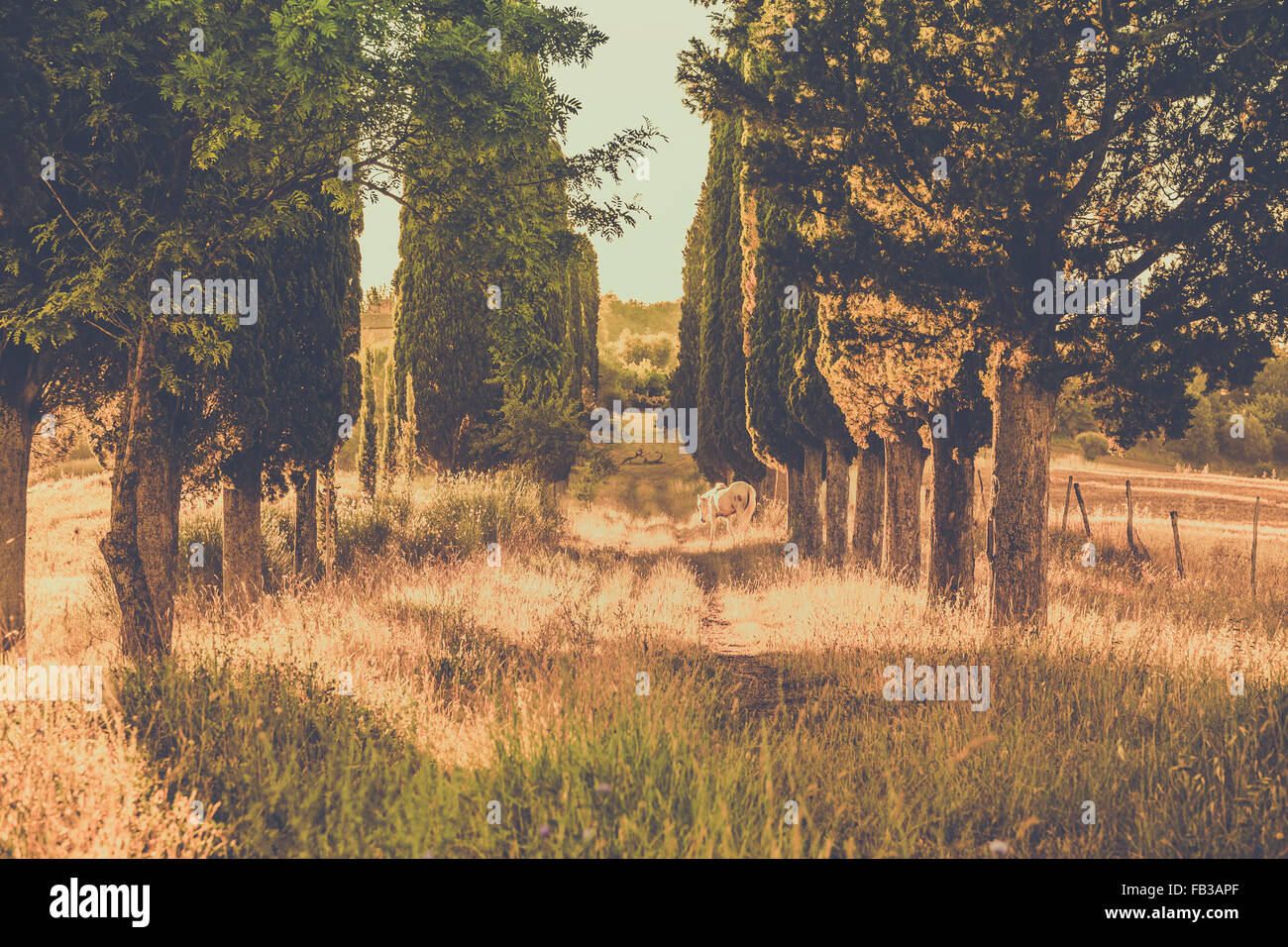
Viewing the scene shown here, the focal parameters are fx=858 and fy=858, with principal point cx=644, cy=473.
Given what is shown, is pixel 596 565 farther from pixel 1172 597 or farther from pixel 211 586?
pixel 1172 597

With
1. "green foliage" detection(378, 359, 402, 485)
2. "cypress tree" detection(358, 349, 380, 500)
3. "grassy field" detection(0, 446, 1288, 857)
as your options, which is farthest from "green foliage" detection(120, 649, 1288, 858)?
"green foliage" detection(378, 359, 402, 485)

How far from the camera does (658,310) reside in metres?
116

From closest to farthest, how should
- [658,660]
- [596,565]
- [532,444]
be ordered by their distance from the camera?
[658,660]
[596,565]
[532,444]

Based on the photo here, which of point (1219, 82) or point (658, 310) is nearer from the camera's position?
point (1219, 82)

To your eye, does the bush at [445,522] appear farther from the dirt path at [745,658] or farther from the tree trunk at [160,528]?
the tree trunk at [160,528]

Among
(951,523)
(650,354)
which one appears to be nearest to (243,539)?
(951,523)

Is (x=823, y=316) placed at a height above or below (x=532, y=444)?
above

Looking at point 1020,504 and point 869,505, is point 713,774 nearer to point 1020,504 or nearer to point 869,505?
point 1020,504

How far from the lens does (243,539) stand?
12492 millimetres

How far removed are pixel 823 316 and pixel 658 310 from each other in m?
103

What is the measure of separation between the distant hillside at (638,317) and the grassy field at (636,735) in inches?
3745

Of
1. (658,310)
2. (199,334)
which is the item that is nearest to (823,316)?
(199,334)

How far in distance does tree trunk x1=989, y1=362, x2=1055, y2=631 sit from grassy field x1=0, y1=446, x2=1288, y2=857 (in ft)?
2.31

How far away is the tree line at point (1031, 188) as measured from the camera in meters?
8.90
